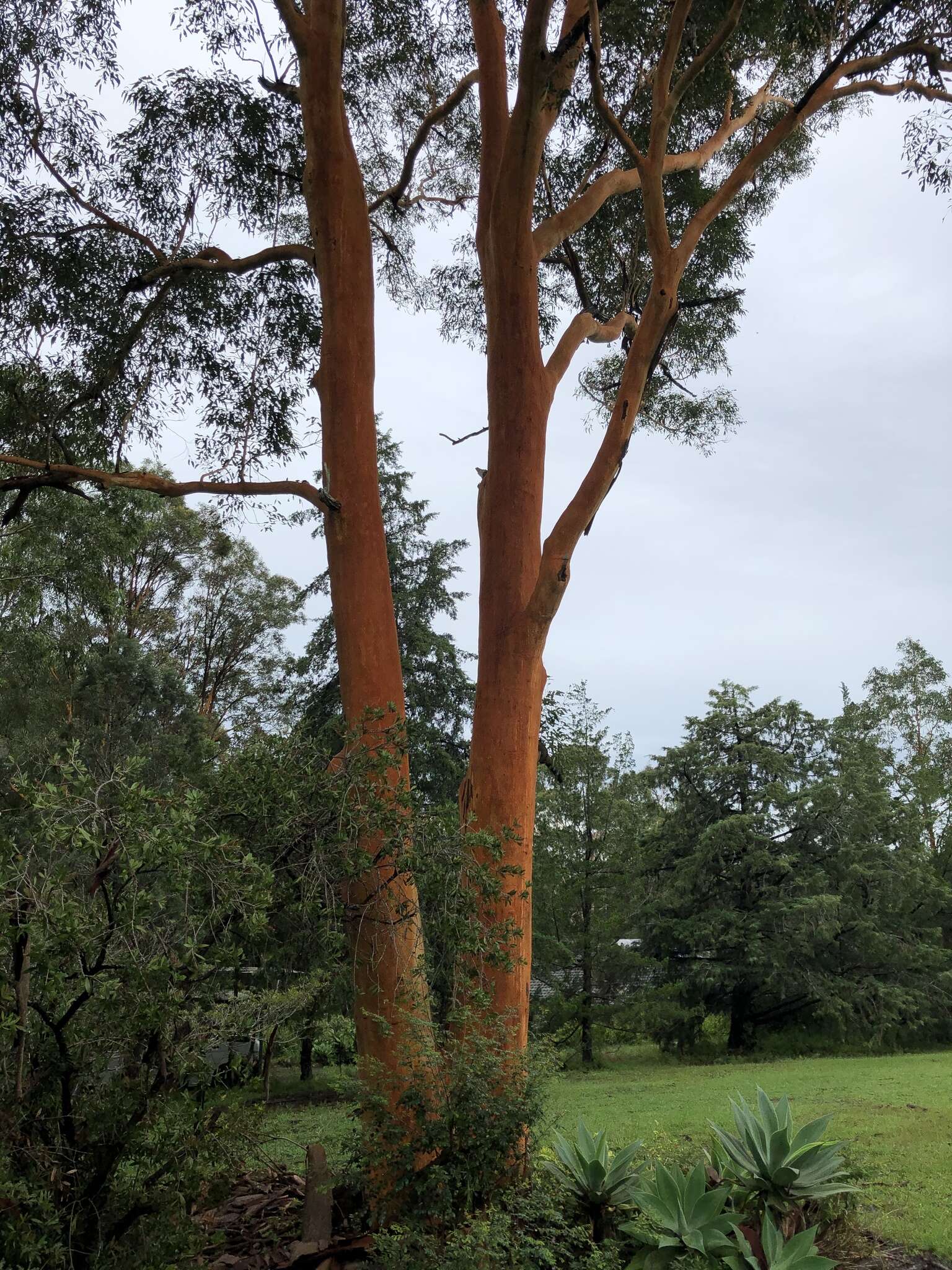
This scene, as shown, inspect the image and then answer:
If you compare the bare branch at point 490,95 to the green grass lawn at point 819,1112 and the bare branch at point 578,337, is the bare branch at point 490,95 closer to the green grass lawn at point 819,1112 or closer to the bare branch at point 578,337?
the bare branch at point 578,337

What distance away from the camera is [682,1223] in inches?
198

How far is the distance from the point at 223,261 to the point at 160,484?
251 cm

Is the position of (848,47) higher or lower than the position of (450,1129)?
higher

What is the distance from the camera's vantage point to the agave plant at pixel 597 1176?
551 centimetres

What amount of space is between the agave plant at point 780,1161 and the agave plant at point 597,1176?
0.57 m

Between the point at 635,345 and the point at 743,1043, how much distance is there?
17.1 metres

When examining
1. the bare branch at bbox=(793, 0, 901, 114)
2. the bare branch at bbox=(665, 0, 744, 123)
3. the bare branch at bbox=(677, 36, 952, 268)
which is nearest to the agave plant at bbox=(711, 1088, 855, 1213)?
the bare branch at bbox=(677, 36, 952, 268)

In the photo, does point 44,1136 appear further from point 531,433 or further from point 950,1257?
point 531,433

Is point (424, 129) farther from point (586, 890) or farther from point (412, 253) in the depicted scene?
point (586, 890)

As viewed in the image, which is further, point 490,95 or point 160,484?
point 490,95

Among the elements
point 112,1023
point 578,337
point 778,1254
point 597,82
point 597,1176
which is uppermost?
point 597,82

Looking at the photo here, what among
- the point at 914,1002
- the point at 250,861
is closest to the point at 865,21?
the point at 250,861

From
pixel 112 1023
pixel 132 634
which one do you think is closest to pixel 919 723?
pixel 132 634

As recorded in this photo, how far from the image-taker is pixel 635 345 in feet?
22.6
